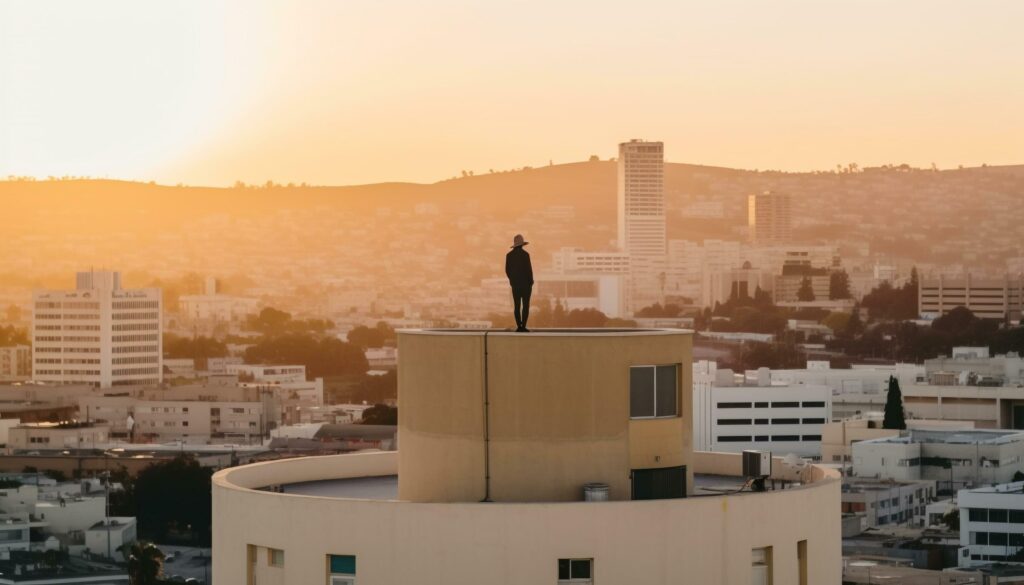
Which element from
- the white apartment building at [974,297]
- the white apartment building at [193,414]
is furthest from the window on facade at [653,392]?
the white apartment building at [974,297]

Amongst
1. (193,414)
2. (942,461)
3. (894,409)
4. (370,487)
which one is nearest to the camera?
(370,487)

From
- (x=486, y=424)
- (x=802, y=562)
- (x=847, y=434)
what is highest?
(x=486, y=424)

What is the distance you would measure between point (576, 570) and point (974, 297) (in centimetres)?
18619

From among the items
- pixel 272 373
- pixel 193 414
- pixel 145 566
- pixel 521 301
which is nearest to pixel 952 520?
pixel 145 566

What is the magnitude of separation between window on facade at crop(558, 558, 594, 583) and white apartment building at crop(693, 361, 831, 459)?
70.5m

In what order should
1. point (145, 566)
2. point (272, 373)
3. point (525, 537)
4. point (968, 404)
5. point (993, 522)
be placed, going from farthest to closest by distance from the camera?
point (272, 373), point (968, 404), point (145, 566), point (993, 522), point (525, 537)

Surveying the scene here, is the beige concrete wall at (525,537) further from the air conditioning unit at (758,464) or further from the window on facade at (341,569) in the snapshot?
the air conditioning unit at (758,464)

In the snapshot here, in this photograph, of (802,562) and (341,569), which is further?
(802,562)

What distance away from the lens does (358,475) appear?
35.4 ft

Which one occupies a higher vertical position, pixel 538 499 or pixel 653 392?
pixel 653 392

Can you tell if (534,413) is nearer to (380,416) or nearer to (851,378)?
(380,416)

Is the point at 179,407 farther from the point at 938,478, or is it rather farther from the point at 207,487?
the point at 938,478

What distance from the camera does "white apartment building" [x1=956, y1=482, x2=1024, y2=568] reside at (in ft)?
168

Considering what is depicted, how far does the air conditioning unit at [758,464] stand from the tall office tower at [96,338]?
154878 mm
